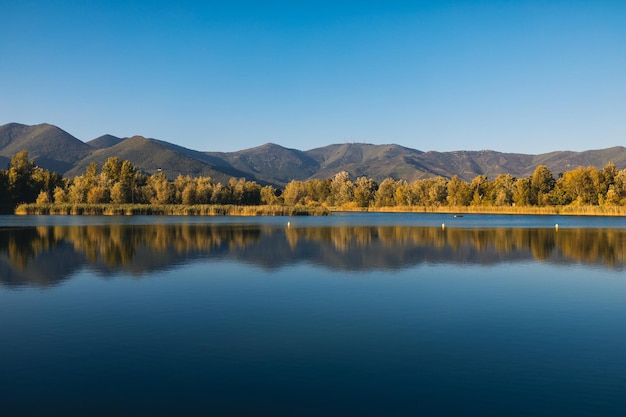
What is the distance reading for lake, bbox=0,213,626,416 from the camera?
9.33 m

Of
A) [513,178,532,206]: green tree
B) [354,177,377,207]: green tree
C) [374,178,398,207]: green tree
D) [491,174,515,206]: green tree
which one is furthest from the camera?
[354,177,377,207]: green tree

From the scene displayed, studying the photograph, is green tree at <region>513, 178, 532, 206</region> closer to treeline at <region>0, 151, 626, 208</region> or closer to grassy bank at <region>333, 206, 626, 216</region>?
treeline at <region>0, 151, 626, 208</region>

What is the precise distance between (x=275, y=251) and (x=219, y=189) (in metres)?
80.2

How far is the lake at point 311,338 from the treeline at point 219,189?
8202 cm

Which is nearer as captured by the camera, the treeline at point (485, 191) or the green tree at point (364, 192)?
the treeline at point (485, 191)

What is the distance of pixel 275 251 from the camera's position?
3428 centimetres

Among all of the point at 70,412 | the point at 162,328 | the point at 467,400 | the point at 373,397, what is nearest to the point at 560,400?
the point at 467,400

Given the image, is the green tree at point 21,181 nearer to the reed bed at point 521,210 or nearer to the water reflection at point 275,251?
the water reflection at point 275,251

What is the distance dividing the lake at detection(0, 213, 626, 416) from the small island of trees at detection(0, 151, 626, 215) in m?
71.0

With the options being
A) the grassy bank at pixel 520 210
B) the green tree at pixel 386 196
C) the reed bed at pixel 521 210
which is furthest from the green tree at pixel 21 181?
the green tree at pixel 386 196

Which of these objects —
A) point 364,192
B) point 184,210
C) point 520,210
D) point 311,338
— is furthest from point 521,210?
point 311,338

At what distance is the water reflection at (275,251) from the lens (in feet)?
88.3

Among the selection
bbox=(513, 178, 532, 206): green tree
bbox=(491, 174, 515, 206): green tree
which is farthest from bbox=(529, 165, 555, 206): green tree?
bbox=(491, 174, 515, 206): green tree

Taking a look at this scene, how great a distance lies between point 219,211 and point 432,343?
83622 mm
